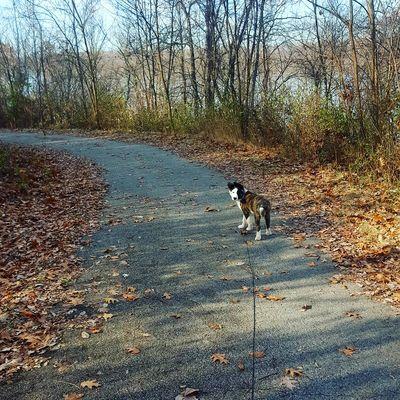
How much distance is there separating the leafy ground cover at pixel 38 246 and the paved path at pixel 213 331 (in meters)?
0.31

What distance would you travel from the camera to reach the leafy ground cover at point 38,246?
449 centimetres

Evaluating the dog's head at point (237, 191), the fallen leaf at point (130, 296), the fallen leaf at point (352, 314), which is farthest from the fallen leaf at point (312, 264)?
the fallen leaf at point (130, 296)

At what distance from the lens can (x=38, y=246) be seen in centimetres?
743

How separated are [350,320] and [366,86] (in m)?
8.46

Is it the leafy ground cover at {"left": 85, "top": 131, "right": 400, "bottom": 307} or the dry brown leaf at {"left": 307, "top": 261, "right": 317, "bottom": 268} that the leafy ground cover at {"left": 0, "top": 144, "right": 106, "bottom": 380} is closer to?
the dry brown leaf at {"left": 307, "top": 261, "right": 317, "bottom": 268}

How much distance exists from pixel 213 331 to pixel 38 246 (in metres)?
4.36

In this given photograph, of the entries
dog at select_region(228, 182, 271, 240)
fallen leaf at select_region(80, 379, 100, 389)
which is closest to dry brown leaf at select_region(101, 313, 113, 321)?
fallen leaf at select_region(80, 379, 100, 389)

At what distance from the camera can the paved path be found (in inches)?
143

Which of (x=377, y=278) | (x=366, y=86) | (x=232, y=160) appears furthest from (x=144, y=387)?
(x=232, y=160)

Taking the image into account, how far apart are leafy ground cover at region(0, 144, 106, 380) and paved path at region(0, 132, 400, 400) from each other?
0.31 meters

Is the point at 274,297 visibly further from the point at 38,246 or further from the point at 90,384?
the point at 38,246

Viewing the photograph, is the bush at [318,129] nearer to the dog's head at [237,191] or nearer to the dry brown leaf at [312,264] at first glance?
the dog's head at [237,191]

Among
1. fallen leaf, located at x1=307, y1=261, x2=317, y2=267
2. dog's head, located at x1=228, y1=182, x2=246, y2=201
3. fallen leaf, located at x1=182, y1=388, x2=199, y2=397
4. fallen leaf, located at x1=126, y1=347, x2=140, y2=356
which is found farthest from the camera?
dog's head, located at x1=228, y1=182, x2=246, y2=201

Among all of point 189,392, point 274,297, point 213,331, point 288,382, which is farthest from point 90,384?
point 274,297
